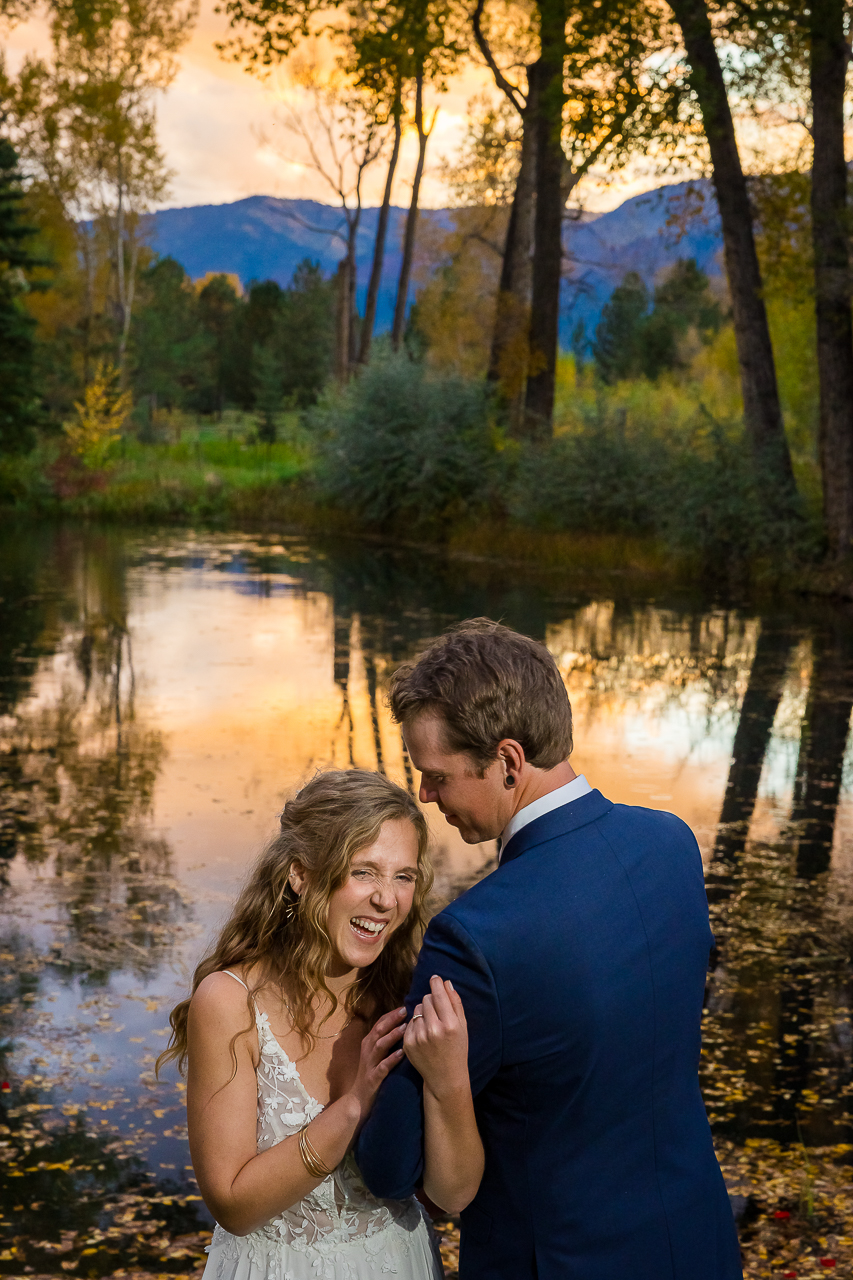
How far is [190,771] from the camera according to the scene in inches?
364

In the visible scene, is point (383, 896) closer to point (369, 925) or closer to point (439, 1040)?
point (369, 925)

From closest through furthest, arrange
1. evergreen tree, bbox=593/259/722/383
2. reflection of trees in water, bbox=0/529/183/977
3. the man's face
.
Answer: the man's face < reflection of trees in water, bbox=0/529/183/977 < evergreen tree, bbox=593/259/722/383

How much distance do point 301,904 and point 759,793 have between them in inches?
285

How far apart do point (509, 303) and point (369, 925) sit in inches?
1032

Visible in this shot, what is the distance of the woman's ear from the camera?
88.7 inches

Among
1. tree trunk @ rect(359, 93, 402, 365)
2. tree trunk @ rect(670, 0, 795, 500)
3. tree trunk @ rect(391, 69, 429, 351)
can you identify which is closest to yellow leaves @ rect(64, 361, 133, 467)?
tree trunk @ rect(359, 93, 402, 365)

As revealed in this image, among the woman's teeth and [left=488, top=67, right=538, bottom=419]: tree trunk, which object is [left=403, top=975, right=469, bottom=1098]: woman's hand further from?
[left=488, top=67, right=538, bottom=419]: tree trunk

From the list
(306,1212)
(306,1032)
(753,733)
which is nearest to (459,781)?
(306,1032)

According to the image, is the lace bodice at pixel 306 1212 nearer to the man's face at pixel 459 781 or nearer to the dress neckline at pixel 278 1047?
the dress neckline at pixel 278 1047

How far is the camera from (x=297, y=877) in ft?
7.42

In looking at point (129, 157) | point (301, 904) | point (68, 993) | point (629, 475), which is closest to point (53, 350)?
point (129, 157)

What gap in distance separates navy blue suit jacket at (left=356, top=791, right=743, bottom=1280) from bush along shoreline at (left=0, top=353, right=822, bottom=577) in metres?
18.2

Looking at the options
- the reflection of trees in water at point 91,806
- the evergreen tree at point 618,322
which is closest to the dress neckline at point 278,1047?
the reflection of trees in water at point 91,806

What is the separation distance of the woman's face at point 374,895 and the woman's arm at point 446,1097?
388 mm
